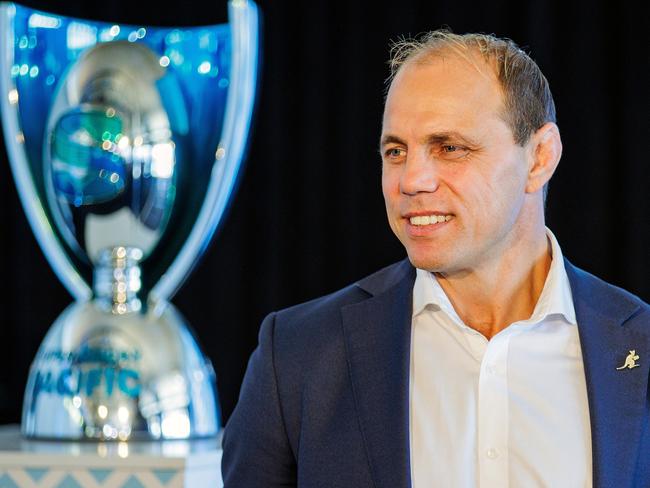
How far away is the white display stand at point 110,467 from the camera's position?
1.55 metres

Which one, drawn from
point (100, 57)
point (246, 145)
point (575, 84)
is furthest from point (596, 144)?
point (100, 57)

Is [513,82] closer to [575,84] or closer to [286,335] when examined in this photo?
[286,335]

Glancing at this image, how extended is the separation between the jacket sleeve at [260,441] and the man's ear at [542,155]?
389 millimetres

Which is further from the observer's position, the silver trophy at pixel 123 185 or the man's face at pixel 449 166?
the silver trophy at pixel 123 185

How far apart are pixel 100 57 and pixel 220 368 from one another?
3.36 feet

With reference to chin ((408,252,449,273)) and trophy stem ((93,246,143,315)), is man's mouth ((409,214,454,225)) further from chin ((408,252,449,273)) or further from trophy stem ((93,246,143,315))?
trophy stem ((93,246,143,315))

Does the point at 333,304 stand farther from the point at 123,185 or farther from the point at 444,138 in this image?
the point at 123,185

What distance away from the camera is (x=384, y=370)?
146 cm

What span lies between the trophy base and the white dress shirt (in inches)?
14.8

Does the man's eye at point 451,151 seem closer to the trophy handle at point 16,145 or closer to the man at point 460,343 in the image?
the man at point 460,343

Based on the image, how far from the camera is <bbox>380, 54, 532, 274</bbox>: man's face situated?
55.5 inches

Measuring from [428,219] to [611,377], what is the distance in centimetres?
29

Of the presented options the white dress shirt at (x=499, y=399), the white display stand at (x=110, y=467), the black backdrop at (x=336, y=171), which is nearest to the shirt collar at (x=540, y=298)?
the white dress shirt at (x=499, y=399)

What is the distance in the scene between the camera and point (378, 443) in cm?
140
